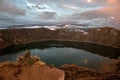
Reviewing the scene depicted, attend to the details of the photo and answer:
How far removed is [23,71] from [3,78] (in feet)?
10.3

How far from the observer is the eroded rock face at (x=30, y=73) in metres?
25.6

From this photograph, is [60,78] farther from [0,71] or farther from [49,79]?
[0,71]

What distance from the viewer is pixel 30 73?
2662 centimetres

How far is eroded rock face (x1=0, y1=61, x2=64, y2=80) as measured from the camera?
83.9ft

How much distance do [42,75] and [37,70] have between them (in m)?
1.32

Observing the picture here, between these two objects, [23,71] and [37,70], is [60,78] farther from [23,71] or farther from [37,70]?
[23,71]

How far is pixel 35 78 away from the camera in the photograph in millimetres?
25953

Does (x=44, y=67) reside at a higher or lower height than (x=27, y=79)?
higher

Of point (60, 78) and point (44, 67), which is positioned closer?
point (60, 78)

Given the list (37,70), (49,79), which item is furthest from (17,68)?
(49,79)

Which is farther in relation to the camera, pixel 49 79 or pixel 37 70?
pixel 37 70

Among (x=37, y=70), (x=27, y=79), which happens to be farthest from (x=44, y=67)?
(x=27, y=79)

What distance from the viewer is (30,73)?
26.6 m

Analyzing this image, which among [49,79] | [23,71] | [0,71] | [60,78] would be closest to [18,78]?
[23,71]
